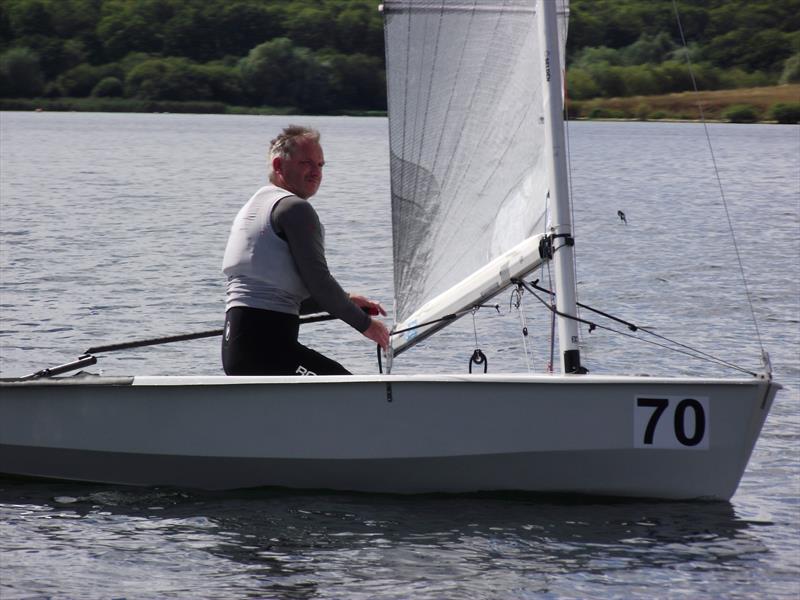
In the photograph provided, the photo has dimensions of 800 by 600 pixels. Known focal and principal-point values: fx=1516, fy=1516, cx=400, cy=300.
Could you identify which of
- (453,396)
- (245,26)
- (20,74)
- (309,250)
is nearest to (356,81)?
(245,26)

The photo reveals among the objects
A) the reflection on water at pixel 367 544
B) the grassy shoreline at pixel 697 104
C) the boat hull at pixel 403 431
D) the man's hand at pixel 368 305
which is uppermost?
the grassy shoreline at pixel 697 104

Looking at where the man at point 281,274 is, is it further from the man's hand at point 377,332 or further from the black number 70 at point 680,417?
the black number 70 at point 680,417

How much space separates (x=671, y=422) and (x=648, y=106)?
76249 millimetres

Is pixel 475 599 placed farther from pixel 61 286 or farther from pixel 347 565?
pixel 61 286

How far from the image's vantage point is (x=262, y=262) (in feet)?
22.7

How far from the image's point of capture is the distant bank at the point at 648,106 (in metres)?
76.5

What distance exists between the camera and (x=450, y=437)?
6.82 meters

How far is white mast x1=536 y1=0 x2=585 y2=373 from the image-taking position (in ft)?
22.9

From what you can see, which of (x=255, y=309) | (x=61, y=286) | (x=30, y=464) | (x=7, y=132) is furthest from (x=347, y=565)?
(x=7, y=132)

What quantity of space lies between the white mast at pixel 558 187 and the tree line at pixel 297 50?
71.6m

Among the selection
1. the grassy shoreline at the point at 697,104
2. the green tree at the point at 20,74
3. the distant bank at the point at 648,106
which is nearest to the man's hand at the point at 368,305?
the grassy shoreline at the point at 697,104

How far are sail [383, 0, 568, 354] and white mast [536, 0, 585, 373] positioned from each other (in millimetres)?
209

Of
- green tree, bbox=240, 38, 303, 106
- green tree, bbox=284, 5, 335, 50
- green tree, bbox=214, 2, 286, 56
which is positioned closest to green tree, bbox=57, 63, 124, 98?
green tree, bbox=214, 2, 286, 56

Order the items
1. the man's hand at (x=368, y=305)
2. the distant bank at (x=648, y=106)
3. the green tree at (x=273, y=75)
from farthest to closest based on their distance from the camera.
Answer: the green tree at (x=273, y=75), the distant bank at (x=648, y=106), the man's hand at (x=368, y=305)
